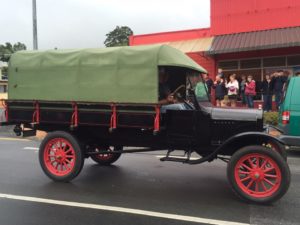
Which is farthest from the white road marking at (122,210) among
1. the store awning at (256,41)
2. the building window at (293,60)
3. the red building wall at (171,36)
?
the red building wall at (171,36)

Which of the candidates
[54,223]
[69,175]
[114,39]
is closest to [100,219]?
[54,223]

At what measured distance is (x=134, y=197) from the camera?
5.89 meters

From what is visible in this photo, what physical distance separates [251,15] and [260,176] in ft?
46.1

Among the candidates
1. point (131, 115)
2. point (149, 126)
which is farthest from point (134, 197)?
point (131, 115)

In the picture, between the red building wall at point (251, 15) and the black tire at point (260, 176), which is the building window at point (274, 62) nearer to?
the red building wall at point (251, 15)

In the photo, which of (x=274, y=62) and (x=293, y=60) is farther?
(x=274, y=62)

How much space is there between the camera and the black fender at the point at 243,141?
5.70 meters

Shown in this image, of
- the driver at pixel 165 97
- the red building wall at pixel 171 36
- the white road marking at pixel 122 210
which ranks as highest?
the red building wall at pixel 171 36

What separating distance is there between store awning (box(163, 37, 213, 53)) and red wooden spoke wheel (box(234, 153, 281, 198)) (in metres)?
12.9

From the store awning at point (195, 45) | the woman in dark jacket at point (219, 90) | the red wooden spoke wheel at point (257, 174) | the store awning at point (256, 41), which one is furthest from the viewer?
the store awning at point (195, 45)

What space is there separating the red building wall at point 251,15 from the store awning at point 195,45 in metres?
0.61

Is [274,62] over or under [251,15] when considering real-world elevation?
under

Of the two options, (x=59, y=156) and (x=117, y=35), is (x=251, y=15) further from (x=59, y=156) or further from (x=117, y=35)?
(x=117, y=35)

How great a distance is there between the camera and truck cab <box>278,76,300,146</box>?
882 centimetres
